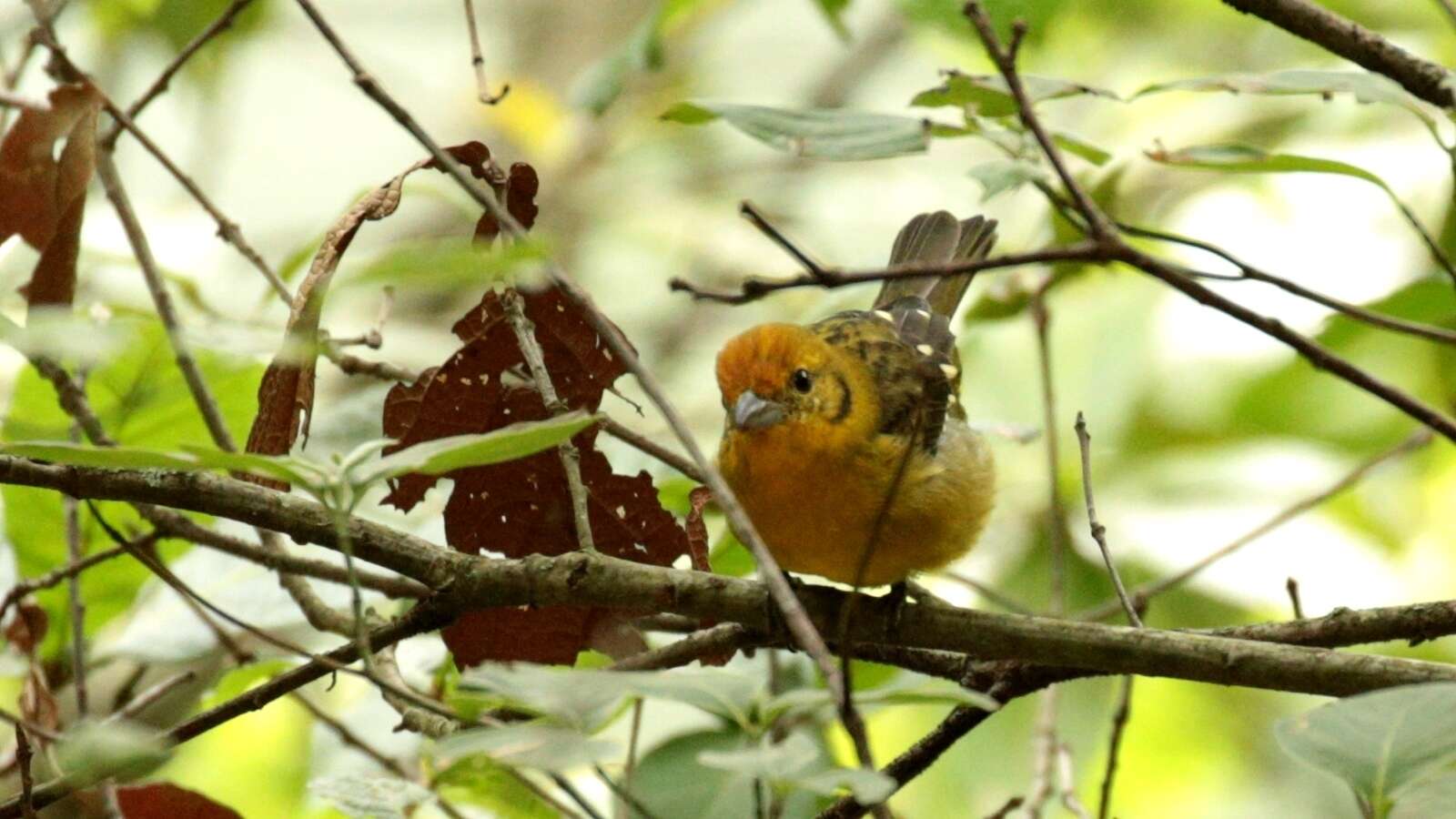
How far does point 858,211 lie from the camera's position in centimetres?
855

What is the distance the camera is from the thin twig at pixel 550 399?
2057mm

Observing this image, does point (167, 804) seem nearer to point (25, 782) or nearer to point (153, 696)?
point (25, 782)

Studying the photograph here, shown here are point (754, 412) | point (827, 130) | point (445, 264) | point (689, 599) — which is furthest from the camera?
point (754, 412)

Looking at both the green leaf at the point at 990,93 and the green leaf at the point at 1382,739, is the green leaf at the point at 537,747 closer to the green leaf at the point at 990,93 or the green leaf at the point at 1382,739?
the green leaf at the point at 1382,739

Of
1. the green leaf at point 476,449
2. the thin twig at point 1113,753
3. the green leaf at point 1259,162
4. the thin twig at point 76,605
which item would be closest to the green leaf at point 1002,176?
the green leaf at point 1259,162

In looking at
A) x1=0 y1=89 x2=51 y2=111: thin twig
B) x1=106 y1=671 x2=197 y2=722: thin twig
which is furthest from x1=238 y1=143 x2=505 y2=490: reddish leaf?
x1=106 y1=671 x2=197 y2=722: thin twig

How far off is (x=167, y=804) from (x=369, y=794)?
720 mm

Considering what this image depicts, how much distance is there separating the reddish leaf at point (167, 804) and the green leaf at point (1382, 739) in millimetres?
1511

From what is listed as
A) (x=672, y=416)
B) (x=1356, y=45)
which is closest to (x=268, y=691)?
(x=672, y=416)

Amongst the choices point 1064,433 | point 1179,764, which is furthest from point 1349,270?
point 1179,764

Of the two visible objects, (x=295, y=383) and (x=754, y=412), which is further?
(x=754, y=412)

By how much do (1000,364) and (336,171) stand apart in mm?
5153

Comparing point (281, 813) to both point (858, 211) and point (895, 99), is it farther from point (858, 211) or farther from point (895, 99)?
point (895, 99)

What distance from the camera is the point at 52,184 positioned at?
2.44m
